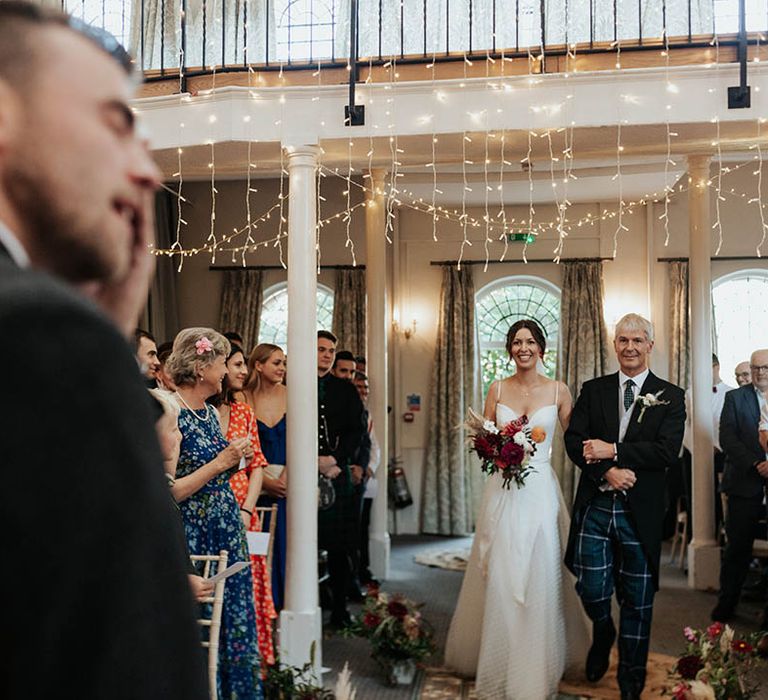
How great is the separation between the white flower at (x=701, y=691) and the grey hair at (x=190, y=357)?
2.33m

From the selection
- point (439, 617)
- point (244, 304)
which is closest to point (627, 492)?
point (439, 617)

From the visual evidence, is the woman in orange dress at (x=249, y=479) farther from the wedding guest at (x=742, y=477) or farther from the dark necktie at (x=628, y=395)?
the wedding guest at (x=742, y=477)

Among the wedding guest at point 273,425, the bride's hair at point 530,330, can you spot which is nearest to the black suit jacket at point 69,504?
the bride's hair at point 530,330

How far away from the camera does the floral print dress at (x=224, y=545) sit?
12.8ft

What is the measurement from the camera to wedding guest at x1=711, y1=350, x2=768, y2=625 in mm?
6188

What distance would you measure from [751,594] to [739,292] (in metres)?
4.38

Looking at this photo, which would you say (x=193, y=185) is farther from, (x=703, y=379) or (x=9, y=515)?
(x=9, y=515)

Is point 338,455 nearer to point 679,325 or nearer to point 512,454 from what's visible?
point 512,454

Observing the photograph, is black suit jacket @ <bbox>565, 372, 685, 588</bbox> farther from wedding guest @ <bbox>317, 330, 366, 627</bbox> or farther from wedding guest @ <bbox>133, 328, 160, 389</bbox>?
wedding guest @ <bbox>133, 328, 160, 389</bbox>

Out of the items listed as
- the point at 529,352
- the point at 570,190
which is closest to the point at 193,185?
the point at 570,190

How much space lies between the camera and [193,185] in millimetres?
11562

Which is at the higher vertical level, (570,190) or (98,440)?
(570,190)

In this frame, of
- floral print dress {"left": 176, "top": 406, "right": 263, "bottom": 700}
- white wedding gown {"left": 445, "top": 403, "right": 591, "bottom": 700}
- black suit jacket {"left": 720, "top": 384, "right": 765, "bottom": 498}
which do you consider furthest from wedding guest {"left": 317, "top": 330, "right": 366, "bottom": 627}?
black suit jacket {"left": 720, "top": 384, "right": 765, "bottom": 498}

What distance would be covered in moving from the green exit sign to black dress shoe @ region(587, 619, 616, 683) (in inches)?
235
